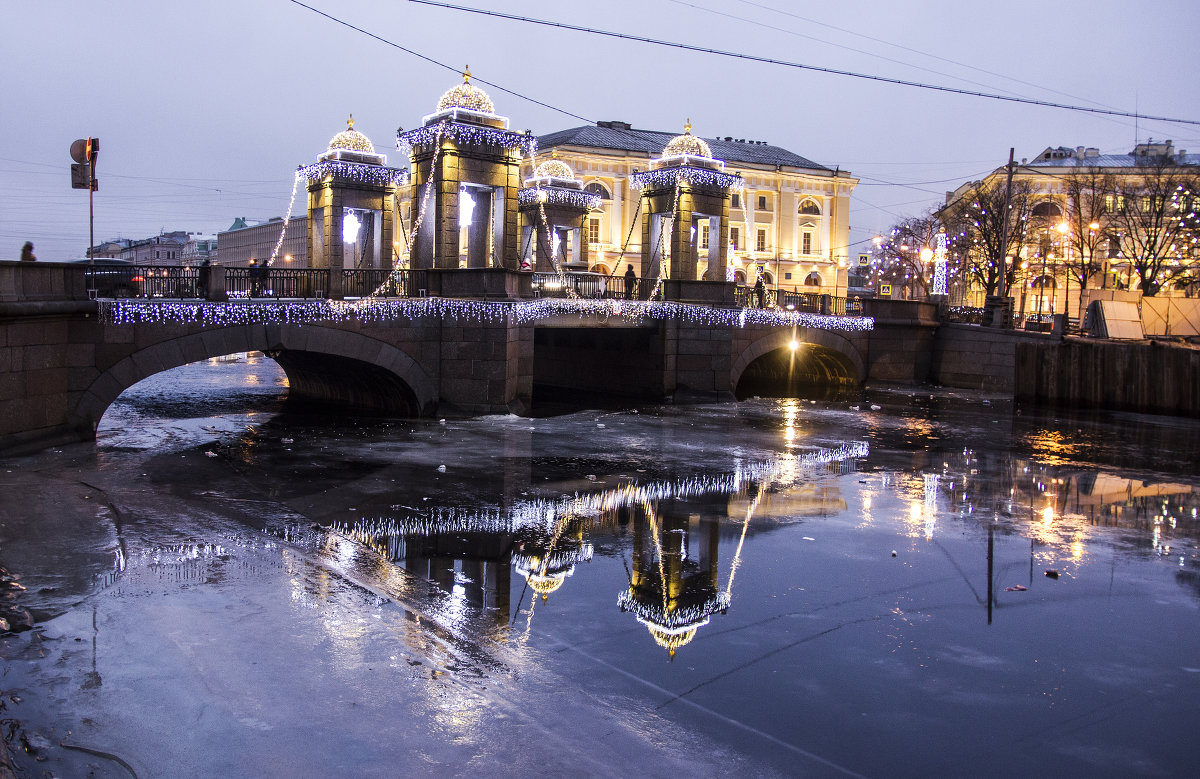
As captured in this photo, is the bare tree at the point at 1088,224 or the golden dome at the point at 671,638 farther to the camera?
the bare tree at the point at 1088,224

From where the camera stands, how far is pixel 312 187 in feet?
111

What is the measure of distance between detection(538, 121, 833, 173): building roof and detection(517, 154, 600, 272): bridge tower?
77.8 feet

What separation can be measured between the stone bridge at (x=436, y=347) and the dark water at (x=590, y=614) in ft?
6.29

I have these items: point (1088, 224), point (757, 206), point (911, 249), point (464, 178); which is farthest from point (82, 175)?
point (911, 249)

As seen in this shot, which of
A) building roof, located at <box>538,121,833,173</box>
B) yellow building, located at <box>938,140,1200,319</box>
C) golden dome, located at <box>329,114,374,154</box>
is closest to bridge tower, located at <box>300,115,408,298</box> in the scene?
golden dome, located at <box>329,114,374,154</box>

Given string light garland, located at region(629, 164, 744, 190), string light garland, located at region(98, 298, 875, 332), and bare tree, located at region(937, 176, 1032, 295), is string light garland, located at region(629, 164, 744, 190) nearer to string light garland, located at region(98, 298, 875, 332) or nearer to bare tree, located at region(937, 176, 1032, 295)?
string light garland, located at region(98, 298, 875, 332)

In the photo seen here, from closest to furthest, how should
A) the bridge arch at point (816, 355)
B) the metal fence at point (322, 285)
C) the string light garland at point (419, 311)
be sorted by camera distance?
the string light garland at point (419, 311)
the metal fence at point (322, 285)
the bridge arch at point (816, 355)

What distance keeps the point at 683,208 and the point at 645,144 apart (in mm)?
39549

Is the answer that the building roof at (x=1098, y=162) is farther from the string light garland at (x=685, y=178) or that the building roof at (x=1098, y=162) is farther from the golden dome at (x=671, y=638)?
the golden dome at (x=671, y=638)

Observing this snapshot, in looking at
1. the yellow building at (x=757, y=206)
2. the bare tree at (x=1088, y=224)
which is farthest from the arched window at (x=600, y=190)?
the bare tree at (x=1088, y=224)

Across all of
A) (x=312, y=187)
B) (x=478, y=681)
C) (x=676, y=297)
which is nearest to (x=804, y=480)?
(x=478, y=681)

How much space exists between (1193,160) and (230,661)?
89.8m

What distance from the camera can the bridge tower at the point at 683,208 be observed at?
33.8 m

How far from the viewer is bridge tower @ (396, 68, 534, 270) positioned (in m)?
27.5
